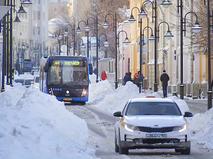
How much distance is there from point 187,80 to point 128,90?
13.7m

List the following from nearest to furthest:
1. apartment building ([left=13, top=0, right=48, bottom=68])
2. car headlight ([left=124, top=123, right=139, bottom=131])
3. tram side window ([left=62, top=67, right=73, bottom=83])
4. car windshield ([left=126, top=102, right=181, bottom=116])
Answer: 1. car headlight ([left=124, top=123, right=139, bottom=131])
2. car windshield ([left=126, top=102, right=181, bottom=116])
3. tram side window ([left=62, top=67, right=73, bottom=83])
4. apartment building ([left=13, top=0, right=48, bottom=68])

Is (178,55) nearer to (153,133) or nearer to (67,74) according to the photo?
(67,74)

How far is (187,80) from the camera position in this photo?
55156 millimetres

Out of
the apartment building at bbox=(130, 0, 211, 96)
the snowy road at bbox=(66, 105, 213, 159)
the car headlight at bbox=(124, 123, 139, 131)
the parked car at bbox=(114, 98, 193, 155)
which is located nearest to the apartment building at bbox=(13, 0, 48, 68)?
the apartment building at bbox=(130, 0, 211, 96)

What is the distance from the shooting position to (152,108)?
15.4 metres

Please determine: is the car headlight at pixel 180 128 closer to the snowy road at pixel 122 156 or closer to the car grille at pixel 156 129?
the car grille at pixel 156 129

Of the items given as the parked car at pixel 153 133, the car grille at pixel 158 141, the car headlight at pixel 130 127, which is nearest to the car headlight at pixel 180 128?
the parked car at pixel 153 133

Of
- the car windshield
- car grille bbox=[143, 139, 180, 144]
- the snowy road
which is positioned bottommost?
the snowy road

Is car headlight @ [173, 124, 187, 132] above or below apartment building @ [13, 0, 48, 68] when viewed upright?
below

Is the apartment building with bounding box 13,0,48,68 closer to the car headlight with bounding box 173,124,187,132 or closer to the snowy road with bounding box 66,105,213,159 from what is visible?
the snowy road with bounding box 66,105,213,159

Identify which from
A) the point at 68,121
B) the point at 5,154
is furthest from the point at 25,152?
the point at 68,121

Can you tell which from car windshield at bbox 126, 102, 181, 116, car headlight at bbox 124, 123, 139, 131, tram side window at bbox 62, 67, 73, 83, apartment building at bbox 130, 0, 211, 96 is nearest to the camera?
car headlight at bbox 124, 123, 139, 131

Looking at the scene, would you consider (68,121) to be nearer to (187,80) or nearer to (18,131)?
(18,131)

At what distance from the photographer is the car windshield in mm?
15297
